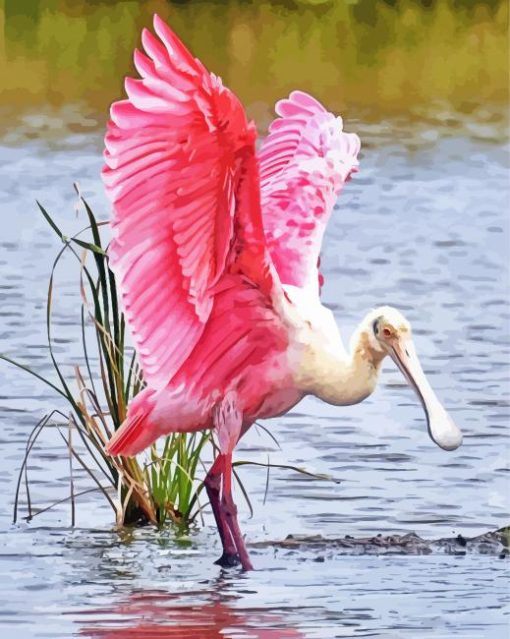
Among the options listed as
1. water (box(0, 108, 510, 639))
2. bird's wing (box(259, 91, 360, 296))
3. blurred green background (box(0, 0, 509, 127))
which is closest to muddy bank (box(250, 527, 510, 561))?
water (box(0, 108, 510, 639))

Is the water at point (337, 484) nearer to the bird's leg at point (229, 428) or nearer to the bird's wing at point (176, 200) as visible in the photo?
the bird's leg at point (229, 428)

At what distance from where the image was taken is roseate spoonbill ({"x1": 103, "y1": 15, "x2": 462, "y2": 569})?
8008mm

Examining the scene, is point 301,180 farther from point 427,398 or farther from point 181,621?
point 181,621

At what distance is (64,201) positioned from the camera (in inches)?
589

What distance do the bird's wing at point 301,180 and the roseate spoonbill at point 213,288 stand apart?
1 centimetres

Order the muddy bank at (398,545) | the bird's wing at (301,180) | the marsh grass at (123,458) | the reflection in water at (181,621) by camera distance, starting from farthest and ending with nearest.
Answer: the bird's wing at (301,180), the marsh grass at (123,458), the muddy bank at (398,545), the reflection in water at (181,621)

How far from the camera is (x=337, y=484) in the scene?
9617mm

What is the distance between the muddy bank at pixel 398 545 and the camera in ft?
28.4

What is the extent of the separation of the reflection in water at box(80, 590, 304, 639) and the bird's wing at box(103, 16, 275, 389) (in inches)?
30.4

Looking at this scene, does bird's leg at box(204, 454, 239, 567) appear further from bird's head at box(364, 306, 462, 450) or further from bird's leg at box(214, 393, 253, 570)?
bird's head at box(364, 306, 462, 450)

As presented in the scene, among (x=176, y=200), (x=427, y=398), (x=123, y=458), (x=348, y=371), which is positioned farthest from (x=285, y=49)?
(x=176, y=200)

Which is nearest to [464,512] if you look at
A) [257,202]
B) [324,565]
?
[324,565]

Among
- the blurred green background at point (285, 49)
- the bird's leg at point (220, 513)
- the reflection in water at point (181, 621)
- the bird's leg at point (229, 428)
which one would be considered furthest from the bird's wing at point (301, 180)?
the blurred green background at point (285, 49)

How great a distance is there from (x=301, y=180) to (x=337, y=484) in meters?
1.12
